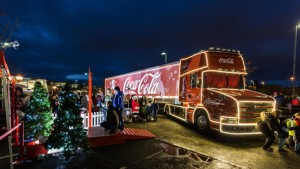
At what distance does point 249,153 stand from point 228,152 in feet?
2.20

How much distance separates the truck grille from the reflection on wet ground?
2.76m

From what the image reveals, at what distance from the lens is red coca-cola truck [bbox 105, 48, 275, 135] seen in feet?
29.3

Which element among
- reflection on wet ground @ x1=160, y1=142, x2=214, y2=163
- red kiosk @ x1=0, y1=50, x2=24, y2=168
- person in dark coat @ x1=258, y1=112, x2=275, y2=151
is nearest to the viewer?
red kiosk @ x1=0, y1=50, x2=24, y2=168

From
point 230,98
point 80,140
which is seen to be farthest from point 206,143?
point 80,140

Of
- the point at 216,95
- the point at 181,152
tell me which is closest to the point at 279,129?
the point at 216,95

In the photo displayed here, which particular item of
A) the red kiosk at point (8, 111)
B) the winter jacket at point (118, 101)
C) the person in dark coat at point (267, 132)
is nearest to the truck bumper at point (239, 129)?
the person in dark coat at point (267, 132)

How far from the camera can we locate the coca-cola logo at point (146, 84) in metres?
17.4

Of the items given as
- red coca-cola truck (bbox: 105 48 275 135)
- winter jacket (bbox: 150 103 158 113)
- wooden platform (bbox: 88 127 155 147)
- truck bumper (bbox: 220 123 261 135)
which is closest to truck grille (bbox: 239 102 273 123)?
red coca-cola truck (bbox: 105 48 275 135)

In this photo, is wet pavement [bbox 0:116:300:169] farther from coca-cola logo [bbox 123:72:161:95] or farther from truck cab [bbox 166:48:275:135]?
coca-cola logo [bbox 123:72:161:95]

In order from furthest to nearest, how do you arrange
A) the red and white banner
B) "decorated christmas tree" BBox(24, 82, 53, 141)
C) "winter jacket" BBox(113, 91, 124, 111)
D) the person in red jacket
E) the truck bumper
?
the red and white banner
the person in red jacket
"winter jacket" BBox(113, 91, 124, 111)
the truck bumper
"decorated christmas tree" BBox(24, 82, 53, 141)

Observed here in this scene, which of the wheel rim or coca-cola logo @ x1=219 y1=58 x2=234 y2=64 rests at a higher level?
coca-cola logo @ x1=219 y1=58 x2=234 y2=64

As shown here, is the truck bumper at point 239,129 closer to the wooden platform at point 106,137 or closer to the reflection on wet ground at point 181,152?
the reflection on wet ground at point 181,152

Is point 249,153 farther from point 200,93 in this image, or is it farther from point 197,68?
point 197,68

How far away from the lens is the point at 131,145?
8.26 m
